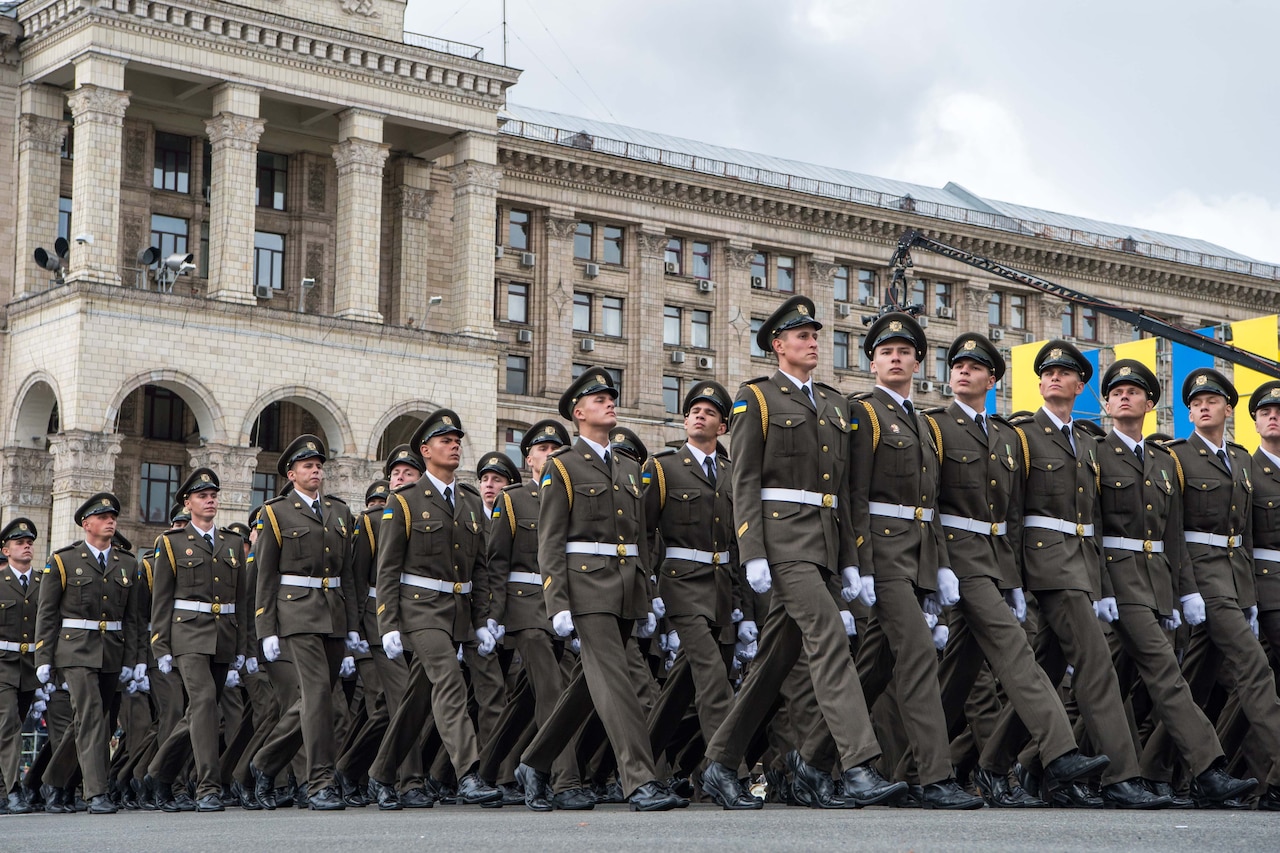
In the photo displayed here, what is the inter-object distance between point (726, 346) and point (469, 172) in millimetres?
12253

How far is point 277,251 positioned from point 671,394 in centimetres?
1295

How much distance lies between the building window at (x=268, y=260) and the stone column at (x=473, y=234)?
400 cm

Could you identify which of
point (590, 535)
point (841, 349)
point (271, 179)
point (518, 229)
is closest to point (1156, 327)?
point (590, 535)

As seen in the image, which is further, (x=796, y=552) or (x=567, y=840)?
(x=796, y=552)

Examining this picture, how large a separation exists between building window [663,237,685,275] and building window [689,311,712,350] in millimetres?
1274

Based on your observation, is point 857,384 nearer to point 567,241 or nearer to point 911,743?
point 567,241

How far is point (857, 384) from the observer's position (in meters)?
56.0

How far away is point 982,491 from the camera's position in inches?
360

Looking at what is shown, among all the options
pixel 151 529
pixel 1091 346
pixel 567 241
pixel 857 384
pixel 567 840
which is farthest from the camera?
pixel 1091 346

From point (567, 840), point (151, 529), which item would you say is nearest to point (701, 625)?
point (567, 840)

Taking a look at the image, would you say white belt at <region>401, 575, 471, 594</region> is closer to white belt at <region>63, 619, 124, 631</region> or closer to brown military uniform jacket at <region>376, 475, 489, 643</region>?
brown military uniform jacket at <region>376, 475, 489, 643</region>

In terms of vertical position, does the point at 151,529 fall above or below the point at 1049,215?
below

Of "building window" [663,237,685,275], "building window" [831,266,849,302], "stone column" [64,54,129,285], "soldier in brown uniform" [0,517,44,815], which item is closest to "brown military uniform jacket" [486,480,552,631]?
"soldier in brown uniform" [0,517,44,815]

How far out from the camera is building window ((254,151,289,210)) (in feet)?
145
